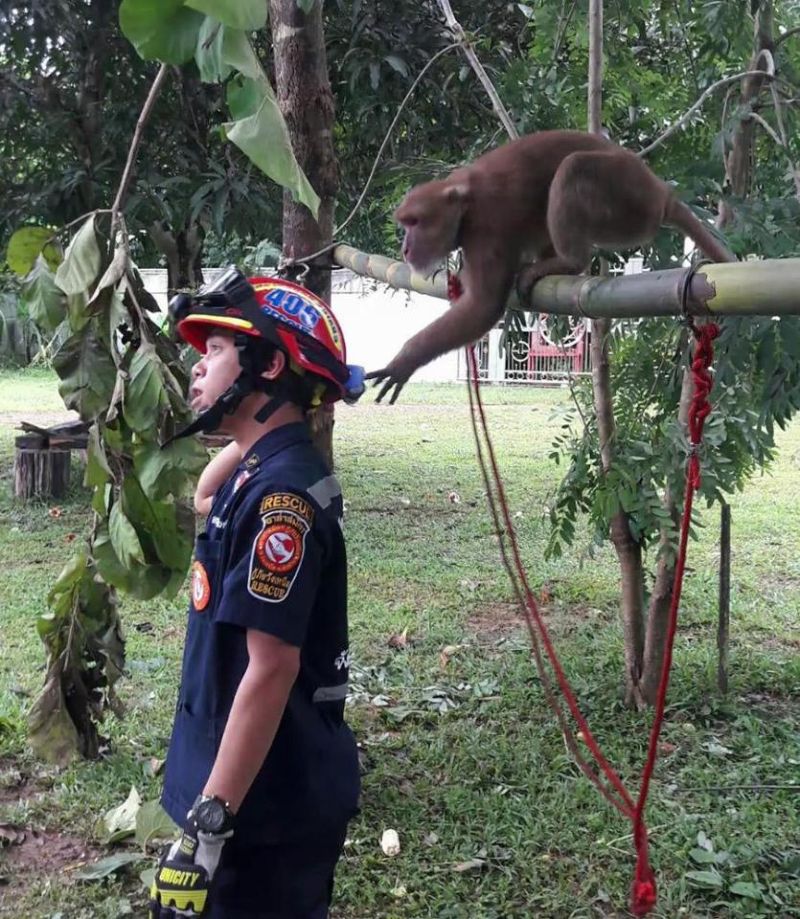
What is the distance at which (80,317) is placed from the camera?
297 cm

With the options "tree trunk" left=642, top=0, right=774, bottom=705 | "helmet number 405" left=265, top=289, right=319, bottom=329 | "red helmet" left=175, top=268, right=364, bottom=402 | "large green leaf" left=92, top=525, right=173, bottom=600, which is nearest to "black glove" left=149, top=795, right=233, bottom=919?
"red helmet" left=175, top=268, right=364, bottom=402

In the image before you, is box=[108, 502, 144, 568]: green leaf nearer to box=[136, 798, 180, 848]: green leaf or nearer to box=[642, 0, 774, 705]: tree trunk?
box=[136, 798, 180, 848]: green leaf

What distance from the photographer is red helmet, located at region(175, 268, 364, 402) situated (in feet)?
7.11

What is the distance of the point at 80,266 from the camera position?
295 cm

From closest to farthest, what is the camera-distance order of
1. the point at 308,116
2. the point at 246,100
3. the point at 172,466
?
the point at 246,100
the point at 172,466
the point at 308,116

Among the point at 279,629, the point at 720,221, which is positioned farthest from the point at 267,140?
the point at 720,221

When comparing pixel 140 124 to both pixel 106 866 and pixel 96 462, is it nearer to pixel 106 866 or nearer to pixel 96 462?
pixel 96 462

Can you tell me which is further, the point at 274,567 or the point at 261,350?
the point at 261,350

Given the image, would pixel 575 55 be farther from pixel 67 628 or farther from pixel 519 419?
pixel 519 419

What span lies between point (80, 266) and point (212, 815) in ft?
5.64

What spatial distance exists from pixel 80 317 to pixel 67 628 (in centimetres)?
126

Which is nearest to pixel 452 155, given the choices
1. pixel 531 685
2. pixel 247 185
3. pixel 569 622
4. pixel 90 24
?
pixel 247 185

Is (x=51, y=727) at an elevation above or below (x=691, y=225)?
below

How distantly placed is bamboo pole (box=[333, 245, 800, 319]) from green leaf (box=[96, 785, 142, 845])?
8.02ft
